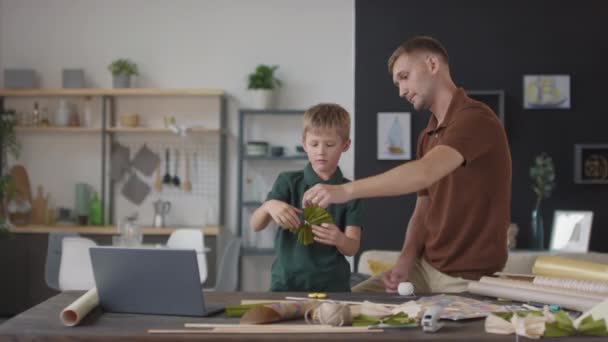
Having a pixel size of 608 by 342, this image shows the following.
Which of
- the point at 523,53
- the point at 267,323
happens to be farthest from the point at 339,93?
the point at 267,323

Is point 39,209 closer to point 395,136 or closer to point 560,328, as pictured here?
point 395,136

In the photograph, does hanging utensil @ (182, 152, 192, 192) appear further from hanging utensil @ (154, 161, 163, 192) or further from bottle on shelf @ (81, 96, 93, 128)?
bottle on shelf @ (81, 96, 93, 128)

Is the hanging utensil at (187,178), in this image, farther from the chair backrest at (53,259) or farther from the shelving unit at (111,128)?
the chair backrest at (53,259)

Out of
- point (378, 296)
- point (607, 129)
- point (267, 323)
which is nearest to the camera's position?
point (267, 323)

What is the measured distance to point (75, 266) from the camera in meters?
6.11

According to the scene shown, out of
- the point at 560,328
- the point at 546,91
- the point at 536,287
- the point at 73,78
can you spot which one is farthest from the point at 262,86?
the point at 560,328

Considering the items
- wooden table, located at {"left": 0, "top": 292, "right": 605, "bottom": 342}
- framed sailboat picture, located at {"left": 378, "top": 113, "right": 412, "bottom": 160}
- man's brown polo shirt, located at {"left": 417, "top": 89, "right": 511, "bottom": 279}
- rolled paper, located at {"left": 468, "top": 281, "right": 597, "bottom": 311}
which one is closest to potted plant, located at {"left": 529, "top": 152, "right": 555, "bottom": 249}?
framed sailboat picture, located at {"left": 378, "top": 113, "right": 412, "bottom": 160}

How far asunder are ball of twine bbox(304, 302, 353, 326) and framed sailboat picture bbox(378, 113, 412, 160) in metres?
5.15

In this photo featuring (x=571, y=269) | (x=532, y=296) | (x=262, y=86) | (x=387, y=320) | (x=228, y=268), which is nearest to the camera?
(x=387, y=320)

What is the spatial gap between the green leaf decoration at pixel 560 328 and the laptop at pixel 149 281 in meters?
0.82

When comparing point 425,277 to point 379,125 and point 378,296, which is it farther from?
point 379,125

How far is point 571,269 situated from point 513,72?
4931 millimetres

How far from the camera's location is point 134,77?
8.32m

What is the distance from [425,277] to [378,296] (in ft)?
2.98
